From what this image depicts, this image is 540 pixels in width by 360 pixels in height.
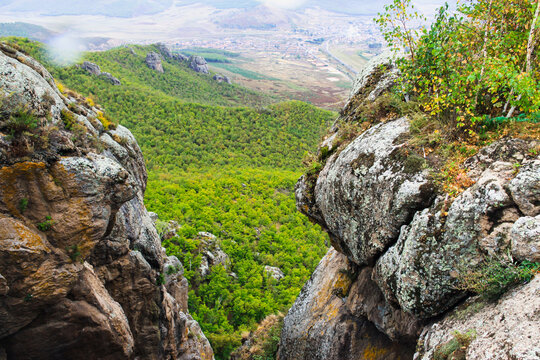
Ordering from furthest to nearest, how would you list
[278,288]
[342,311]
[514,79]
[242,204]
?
[242,204] < [278,288] < [342,311] < [514,79]

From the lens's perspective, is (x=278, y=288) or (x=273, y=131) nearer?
(x=278, y=288)

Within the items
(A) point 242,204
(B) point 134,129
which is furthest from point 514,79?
(B) point 134,129

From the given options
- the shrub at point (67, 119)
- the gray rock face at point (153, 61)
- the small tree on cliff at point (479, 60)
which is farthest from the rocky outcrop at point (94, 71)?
the small tree on cliff at point (479, 60)

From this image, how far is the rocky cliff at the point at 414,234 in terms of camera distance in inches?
201

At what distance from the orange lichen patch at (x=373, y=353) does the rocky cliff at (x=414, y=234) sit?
5 centimetres

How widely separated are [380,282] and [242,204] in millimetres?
32084

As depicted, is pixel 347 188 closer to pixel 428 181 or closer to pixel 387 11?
pixel 428 181

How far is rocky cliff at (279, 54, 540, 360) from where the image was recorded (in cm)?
511

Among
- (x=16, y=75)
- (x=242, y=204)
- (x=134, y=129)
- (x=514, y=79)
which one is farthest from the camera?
(x=134, y=129)

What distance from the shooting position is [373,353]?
10133 millimetres

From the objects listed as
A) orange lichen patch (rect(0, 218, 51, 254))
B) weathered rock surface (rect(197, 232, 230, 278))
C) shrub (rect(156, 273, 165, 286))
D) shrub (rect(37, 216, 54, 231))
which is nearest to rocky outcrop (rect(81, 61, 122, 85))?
weathered rock surface (rect(197, 232, 230, 278))

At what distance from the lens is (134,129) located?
192 feet

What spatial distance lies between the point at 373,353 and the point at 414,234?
5.68m

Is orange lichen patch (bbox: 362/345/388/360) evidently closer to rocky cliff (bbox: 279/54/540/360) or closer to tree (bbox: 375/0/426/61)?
rocky cliff (bbox: 279/54/540/360)
